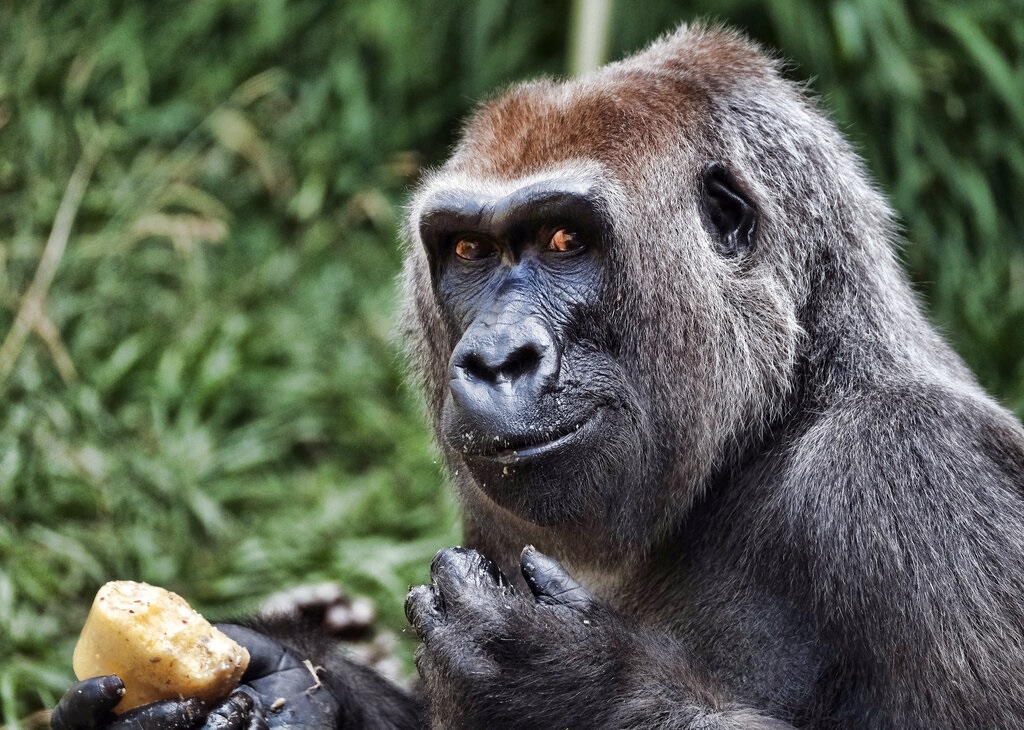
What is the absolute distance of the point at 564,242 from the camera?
13.9 ft

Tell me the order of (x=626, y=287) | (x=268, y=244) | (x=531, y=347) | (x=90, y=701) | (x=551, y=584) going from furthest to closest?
(x=268, y=244)
(x=626, y=287)
(x=90, y=701)
(x=531, y=347)
(x=551, y=584)

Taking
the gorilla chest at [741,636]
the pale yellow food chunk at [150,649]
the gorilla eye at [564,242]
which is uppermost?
the gorilla eye at [564,242]

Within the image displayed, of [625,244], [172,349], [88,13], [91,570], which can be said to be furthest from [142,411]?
[625,244]

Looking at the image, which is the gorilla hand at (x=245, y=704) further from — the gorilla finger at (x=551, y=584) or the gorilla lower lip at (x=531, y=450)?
the gorilla lower lip at (x=531, y=450)

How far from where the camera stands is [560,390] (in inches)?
155

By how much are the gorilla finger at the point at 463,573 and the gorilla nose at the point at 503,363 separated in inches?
17.9

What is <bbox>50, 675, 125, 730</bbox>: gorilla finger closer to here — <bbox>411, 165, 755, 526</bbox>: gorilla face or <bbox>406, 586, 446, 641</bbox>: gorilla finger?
<bbox>406, 586, 446, 641</bbox>: gorilla finger

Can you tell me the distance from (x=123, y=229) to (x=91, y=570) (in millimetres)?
2759

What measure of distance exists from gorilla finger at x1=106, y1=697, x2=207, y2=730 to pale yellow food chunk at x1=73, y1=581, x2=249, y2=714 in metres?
0.04

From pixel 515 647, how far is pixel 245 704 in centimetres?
114

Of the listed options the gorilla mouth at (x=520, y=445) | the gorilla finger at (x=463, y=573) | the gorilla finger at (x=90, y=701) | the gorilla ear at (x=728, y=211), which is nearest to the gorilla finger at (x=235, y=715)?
the gorilla finger at (x=90, y=701)

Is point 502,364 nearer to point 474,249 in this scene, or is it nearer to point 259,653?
point 474,249

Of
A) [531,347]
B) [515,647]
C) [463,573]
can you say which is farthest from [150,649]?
[531,347]

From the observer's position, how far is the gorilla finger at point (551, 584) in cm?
376
